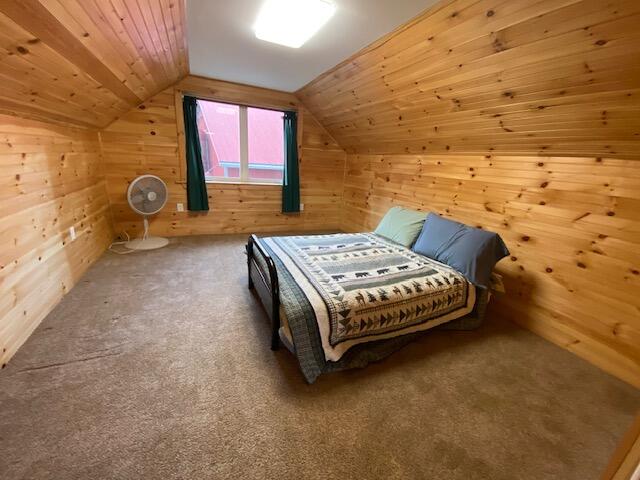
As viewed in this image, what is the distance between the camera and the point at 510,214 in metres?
2.46

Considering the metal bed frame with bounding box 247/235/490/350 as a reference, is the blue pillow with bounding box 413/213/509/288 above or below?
above

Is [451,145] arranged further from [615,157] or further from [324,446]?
[324,446]

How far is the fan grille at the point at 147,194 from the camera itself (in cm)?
325

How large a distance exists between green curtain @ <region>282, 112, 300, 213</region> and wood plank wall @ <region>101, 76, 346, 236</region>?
0.38ft

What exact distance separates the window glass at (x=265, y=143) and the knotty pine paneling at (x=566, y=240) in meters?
2.64

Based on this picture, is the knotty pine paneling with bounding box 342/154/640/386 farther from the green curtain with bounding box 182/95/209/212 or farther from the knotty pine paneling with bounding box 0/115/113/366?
the knotty pine paneling with bounding box 0/115/113/366

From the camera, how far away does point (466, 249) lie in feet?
7.57

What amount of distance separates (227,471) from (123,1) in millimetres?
2253

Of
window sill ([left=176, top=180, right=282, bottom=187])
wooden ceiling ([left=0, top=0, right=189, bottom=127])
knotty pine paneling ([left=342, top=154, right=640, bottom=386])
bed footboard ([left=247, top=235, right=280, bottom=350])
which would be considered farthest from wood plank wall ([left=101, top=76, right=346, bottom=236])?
knotty pine paneling ([left=342, top=154, right=640, bottom=386])

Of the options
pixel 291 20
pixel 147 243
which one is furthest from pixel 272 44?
pixel 147 243

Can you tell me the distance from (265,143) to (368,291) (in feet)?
11.3

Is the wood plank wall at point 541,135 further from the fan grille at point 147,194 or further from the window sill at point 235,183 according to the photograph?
the fan grille at point 147,194

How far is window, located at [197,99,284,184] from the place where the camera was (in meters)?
4.09

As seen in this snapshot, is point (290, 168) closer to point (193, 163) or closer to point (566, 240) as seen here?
point (193, 163)
